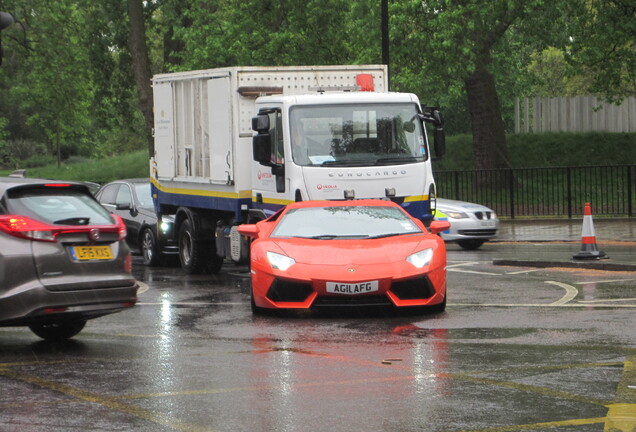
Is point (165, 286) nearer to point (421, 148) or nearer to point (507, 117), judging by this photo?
point (421, 148)

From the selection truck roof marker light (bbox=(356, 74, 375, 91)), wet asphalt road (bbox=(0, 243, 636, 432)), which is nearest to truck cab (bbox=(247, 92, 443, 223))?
truck roof marker light (bbox=(356, 74, 375, 91))

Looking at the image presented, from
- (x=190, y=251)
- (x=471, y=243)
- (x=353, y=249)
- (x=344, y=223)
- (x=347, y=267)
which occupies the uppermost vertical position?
(x=344, y=223)

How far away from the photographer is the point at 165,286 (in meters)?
18.3

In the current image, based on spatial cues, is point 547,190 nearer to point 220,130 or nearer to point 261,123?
point 220,130

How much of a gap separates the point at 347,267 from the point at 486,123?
2534cm

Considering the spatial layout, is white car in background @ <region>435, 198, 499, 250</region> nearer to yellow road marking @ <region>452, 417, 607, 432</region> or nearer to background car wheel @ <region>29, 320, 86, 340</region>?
background car wheel @ <region>29, 320, 86, 340</region>

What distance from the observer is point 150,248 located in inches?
906

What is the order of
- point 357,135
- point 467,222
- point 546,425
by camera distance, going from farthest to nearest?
1. point 467,222
2. point 357,135
3. point 546,425

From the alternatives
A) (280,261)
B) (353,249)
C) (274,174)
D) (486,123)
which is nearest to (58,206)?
(280,261)

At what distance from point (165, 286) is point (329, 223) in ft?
14.3

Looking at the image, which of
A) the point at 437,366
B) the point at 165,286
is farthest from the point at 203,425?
the point at 165,286

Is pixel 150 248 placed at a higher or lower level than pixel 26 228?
lower

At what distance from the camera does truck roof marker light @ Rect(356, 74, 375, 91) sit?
64.2 feet

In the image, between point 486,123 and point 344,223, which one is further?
point 486,123
